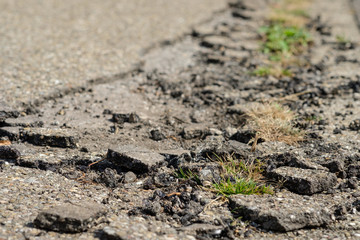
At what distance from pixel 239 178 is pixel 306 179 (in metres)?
0.41

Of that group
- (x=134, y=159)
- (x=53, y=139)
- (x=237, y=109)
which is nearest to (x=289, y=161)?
(x=134, y=159)

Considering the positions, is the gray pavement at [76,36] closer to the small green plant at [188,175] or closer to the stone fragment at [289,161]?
the small green plant at [188,175]

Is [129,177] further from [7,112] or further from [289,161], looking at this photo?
[7,112]

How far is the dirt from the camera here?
230 cm

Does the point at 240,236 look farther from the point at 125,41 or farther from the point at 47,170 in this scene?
the point at 125,41

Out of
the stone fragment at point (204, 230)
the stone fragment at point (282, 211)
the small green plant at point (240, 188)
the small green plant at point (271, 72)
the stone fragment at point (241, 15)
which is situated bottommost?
the stone fragment at point (204, 230)

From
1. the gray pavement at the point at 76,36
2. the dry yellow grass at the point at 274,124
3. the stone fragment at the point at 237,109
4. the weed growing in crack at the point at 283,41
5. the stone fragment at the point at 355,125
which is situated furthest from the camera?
the weed growing in crack at the point at 283,41

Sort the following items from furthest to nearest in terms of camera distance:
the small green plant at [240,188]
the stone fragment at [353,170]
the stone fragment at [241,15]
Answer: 1. the stone fragment at [241,15]
2. the stone fragment at [353,170]
3. the small green plant at [240,188]

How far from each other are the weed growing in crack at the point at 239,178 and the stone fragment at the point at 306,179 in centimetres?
12

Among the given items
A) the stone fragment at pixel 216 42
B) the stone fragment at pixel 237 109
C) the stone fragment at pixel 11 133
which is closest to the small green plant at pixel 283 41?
the stone fragment at pixel 216 42

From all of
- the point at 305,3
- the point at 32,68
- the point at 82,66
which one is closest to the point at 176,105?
the point at 82,66

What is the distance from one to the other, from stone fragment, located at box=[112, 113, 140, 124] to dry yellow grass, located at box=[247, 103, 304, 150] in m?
0.93

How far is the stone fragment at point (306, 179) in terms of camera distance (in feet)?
8.54

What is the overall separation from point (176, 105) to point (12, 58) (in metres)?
1.88
